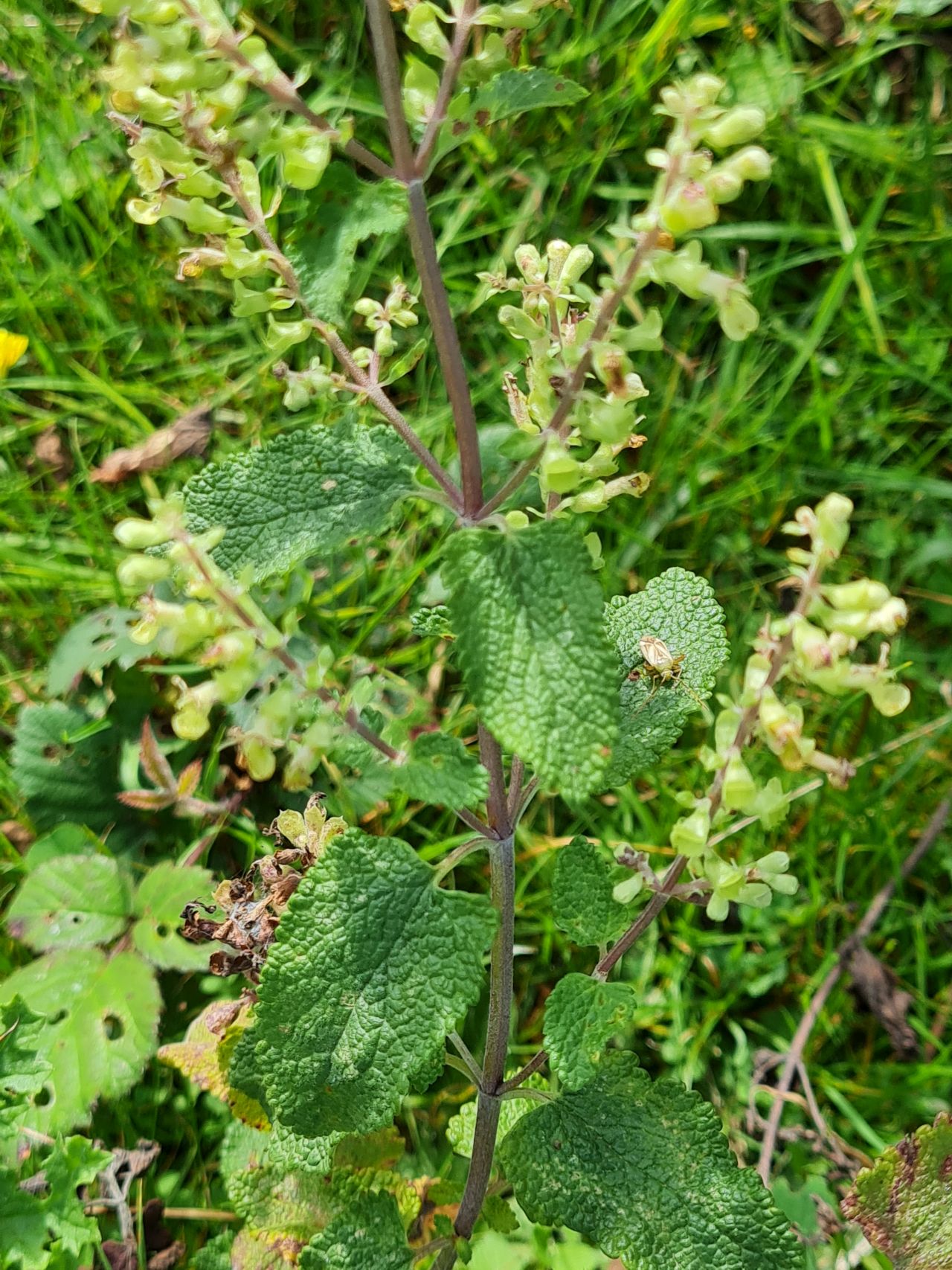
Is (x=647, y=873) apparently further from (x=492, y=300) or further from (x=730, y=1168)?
(x=492, y=300)

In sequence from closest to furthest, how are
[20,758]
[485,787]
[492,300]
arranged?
[485,787], [20,758], [492,300]

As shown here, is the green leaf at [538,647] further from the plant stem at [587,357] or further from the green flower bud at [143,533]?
the green flower bud at [143,533]

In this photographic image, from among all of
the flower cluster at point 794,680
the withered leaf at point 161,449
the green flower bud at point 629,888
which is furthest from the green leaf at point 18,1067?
the withered leaf at point 161,449

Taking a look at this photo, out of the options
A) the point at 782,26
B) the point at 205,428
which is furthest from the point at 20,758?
the point at 782,26

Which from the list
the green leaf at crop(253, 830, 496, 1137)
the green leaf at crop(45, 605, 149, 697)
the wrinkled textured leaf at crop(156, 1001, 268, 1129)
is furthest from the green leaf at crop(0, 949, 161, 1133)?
the green leaf at crop(253, 830, 496, 1137)

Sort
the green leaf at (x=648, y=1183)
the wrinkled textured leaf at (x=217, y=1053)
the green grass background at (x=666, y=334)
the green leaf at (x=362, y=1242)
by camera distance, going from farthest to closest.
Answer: the green grass background at (x=666, y=334)
the wrinkled textured leaf at (x=217, y=1053)
the green leaf at (x=362, y=1242)
the green leaf at (x=648, y=1183)

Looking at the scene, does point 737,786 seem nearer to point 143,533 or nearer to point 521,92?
point 143,533
